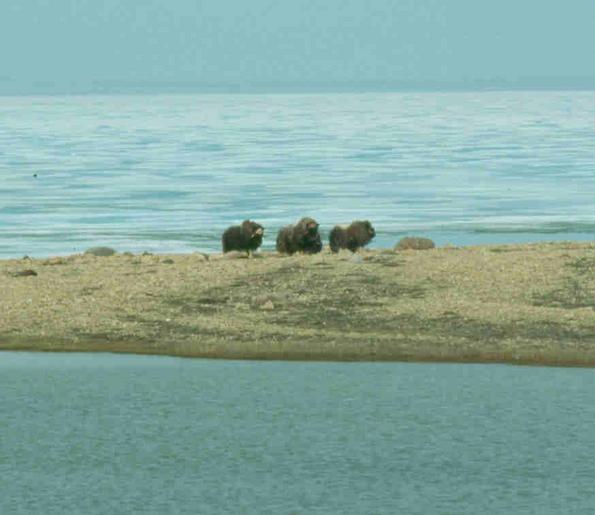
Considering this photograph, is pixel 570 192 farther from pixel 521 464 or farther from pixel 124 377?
pixel 521 464

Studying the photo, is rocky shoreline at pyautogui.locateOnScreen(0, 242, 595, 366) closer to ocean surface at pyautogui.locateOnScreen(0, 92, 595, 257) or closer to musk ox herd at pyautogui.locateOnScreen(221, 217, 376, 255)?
musk ox herd at pyautogui.locateOnScreen(221, 217, 376, 255)

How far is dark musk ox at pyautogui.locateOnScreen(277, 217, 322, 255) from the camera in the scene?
77.7ft

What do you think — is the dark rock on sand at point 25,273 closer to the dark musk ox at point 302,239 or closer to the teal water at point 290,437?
the teal water at point 290,437

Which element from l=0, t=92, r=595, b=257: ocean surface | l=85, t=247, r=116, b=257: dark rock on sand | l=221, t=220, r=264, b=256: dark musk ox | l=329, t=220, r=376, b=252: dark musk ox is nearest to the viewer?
l=329, t=220, r=376, b=252: dark musk ox

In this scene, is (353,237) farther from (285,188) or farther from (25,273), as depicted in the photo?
(285,188)

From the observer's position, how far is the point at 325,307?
1722 centimetres

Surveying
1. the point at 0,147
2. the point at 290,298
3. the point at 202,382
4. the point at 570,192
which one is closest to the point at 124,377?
the point at 202,382

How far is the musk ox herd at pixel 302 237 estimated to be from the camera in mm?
23703

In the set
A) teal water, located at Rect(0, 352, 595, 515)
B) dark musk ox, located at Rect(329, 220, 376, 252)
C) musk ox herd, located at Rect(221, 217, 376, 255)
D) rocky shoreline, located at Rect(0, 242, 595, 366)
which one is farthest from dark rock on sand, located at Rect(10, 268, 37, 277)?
dark musk ox, located at Rect(329, 220, 376, 252)

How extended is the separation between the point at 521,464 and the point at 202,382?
401 cm

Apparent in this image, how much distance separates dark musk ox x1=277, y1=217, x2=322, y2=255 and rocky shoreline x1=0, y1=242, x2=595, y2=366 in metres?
2.79

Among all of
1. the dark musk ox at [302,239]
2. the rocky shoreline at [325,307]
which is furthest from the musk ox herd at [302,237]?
the rocky shoreline at [325,307]

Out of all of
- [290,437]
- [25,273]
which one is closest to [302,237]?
[25,273]

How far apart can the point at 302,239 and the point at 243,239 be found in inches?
76.5
